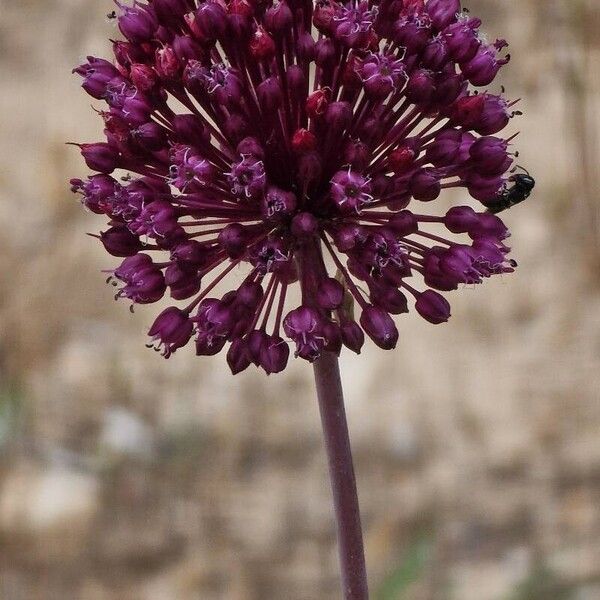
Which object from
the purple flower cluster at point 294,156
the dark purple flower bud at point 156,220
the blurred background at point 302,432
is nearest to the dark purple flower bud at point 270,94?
the purple flower cluster at point 294,156

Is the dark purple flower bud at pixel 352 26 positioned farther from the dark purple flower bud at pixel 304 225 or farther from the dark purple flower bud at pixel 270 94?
the dark purple flower bud at pixel 304 225

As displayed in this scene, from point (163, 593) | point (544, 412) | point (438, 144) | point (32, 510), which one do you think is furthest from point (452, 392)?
point (438, 144)

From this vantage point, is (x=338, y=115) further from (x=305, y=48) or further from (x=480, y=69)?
(x=480, y=69)

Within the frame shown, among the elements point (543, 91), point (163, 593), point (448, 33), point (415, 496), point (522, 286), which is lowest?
point (163, 593)

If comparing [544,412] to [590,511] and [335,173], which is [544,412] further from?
[335,173]

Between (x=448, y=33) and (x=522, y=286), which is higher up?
(x=522, y=286)

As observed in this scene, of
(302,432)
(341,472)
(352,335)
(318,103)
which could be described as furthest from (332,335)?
(302,432)
